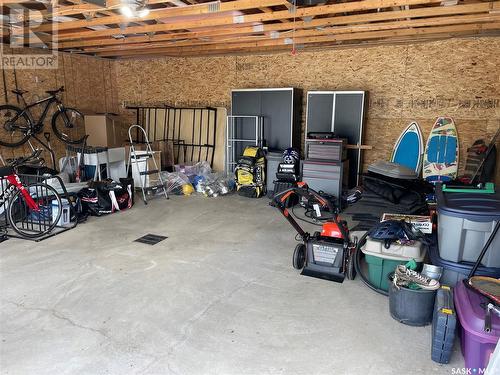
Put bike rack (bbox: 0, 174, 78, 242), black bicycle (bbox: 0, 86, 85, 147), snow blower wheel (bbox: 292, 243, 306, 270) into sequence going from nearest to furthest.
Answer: snow blower wheel (bbox: 292, 243, 306, 270), bike rack (bbox: 0, 174, 78, 242), black bicycle (bbox: 0, 86, 85, 147)

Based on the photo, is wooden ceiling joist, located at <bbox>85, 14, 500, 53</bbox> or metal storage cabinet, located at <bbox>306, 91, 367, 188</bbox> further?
metal storage cabinet, located at <bbox>306, 91, 367, 188</bbox>

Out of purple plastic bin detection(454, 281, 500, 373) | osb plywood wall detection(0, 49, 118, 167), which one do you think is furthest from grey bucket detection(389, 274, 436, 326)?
osb plywood wall detection(0, 49, 118, 167)

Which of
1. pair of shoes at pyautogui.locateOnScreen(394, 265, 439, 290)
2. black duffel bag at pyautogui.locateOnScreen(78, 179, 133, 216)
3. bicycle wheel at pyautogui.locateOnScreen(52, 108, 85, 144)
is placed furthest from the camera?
bicycle wheel at pyautogui.locateOnScreen(52, 108, 85, 144)

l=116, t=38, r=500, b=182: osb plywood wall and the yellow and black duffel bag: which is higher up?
l=116, t=38, r=500, b=182: osb plywood wall

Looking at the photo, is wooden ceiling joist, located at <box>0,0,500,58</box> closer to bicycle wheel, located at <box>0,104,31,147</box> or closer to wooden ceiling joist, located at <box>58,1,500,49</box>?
wooden ceiling joist, located at <box>58,1,500,49</box>

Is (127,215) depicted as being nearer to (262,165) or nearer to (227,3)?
(262,165)

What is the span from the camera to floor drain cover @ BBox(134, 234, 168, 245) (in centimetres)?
404

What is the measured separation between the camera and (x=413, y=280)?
239 cm

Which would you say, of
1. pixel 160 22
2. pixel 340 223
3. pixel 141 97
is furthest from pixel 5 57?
pixel 340 223

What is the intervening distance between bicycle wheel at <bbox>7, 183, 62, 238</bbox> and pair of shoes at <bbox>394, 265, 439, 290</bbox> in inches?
149

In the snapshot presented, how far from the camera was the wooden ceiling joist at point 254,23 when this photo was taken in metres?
3.62

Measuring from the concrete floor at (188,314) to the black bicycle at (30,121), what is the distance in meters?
2.90

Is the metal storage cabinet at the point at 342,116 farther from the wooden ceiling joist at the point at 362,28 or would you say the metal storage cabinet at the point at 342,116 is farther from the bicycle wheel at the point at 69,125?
the bicycle wheel at the point at 69,125

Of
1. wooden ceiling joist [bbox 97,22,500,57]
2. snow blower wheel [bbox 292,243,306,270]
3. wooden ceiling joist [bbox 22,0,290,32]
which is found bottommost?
snow blower wheel [bbox 292,243,306,270]
